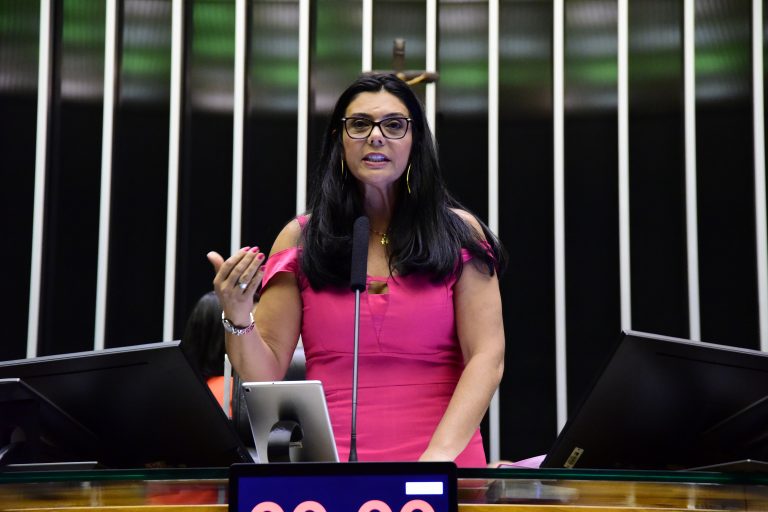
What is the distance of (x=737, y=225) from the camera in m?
4.08

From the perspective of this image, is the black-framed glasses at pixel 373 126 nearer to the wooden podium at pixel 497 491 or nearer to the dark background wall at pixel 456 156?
the wooden podium at pixel 497 491

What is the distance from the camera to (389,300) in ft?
6.50

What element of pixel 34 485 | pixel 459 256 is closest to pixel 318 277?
pixel 459 256

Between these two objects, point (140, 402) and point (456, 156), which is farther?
point (456, 156)

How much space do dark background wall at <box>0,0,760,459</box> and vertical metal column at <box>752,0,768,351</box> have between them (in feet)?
0.11

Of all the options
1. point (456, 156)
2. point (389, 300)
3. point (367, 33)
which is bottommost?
point (389, 300)

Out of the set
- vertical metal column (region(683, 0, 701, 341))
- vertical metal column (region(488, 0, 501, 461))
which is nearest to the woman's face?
vertical metal column (region(488, 0, 501, 461))

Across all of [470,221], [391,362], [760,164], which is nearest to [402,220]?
[470,221]

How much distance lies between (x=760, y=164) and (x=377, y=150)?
2543 millimetres

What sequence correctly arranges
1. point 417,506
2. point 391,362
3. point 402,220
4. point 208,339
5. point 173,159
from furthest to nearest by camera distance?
1. point 173,159
2. point 208,339
3. point 402,220
4. point 391,362
5. point 417,506

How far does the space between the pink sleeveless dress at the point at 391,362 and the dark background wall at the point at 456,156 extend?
219 centimetres

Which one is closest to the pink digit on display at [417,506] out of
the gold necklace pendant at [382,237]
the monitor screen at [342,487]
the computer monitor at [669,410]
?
the monitor screen at [342,487]

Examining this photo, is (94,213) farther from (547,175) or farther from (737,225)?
(737,225)

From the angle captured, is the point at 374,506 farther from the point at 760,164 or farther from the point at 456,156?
the point at 760,164
